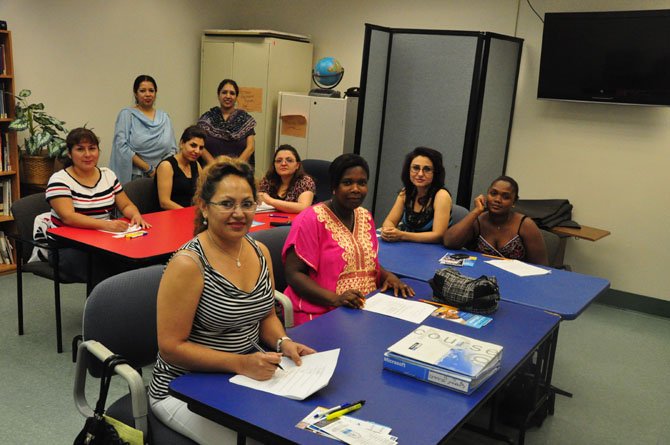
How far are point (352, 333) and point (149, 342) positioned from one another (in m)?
0.68

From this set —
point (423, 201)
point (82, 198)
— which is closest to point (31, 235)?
point (82, 198)

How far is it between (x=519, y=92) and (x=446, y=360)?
13.0 ft

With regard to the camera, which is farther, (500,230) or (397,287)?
(500,230)

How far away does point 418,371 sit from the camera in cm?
177

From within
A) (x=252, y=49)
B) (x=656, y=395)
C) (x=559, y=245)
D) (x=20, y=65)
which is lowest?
(x=656, y=395)

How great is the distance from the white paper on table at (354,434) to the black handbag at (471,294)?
101 cm

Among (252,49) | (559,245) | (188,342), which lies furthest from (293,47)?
(188,342)

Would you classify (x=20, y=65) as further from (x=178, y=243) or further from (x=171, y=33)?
(x=178, y=243)

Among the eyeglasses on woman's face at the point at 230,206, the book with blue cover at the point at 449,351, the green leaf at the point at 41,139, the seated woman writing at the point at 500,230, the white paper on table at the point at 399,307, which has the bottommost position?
the white paper on table at the point at 399,307

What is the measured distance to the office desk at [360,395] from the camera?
149 cm

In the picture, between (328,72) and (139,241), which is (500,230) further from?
(328,72)

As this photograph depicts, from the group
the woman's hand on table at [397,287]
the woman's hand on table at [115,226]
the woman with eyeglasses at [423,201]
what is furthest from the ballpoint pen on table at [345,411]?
the woman's hand on table at [115,226]

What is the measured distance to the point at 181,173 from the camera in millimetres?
4305

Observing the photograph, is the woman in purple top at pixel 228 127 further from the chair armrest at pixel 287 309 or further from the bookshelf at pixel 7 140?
the chair armrest at pixel 287 309
